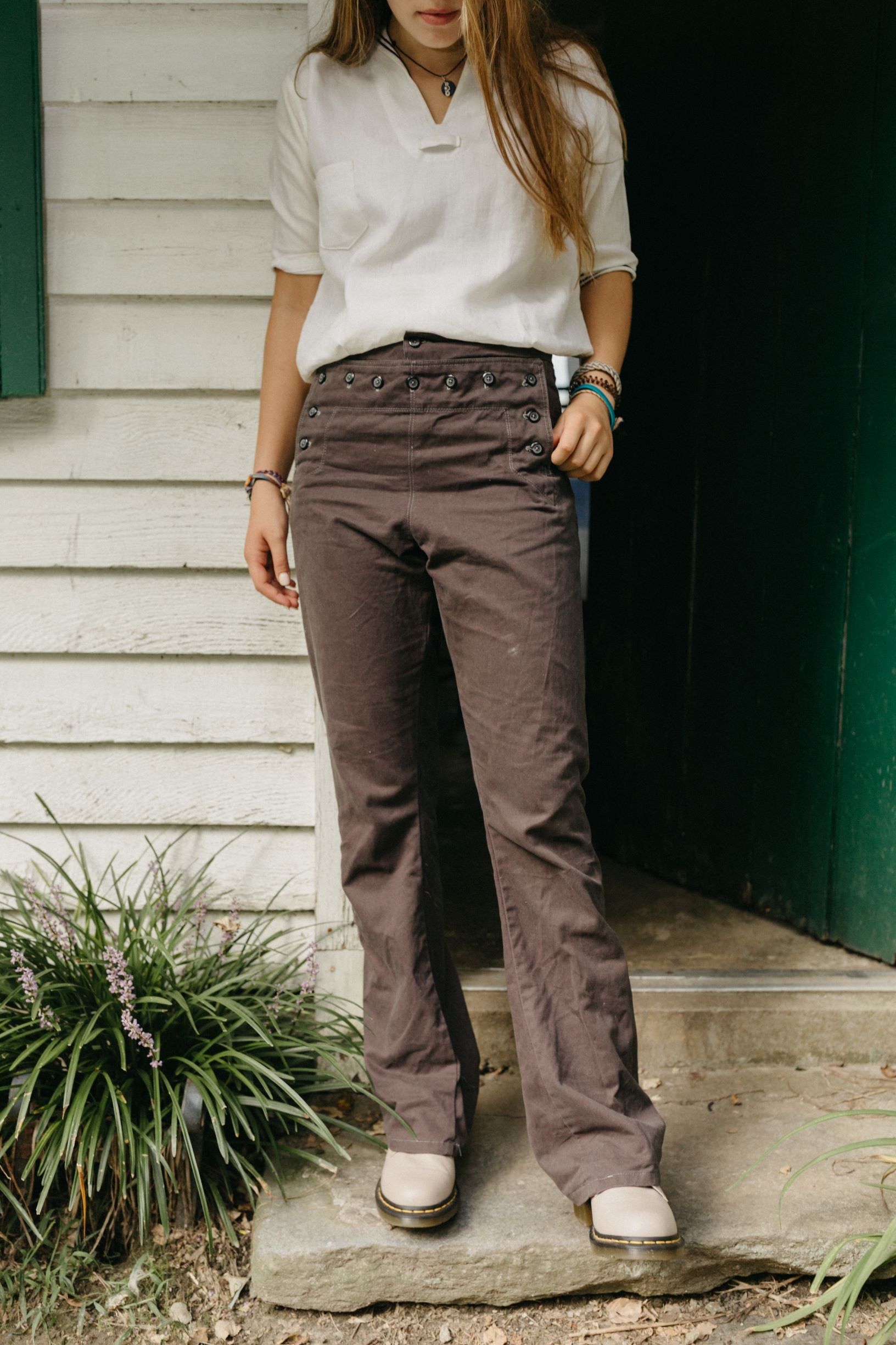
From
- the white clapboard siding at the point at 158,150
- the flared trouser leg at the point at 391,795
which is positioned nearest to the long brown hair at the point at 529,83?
the white clapboard siding at the point at 158,150

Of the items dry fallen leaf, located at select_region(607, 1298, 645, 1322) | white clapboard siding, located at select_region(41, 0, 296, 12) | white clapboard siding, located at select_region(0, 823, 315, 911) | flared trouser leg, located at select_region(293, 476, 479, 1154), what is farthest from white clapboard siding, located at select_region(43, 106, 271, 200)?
dry fallen leaf, located at select_region(607, 1298, 645, 1322)

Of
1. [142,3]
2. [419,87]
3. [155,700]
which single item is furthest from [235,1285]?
[142,3]

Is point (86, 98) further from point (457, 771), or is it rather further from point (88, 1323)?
point (457, 771)

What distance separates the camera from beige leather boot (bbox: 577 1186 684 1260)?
1.59 meters

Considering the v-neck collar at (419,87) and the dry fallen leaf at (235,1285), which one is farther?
the dry fallen leaf at (235,1285)

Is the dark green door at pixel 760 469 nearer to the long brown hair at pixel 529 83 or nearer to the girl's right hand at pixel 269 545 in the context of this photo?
the long brown hair at pixel 529 83

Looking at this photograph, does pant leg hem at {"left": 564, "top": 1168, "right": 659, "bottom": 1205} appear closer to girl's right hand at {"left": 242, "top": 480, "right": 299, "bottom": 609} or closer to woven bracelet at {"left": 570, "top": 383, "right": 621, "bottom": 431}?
girl's right hand at {"left": 242, "top": 480, "right": 299, "bottom": 609}

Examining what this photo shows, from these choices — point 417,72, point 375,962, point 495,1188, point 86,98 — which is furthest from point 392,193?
point 495,1188

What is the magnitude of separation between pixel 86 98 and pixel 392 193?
811 millimetres

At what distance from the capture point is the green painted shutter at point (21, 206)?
1.99 metres

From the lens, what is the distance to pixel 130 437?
2.14 metres

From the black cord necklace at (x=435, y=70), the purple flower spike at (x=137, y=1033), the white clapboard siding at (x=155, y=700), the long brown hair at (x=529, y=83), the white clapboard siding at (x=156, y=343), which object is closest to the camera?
the long brown hair at (x=529, y=83)

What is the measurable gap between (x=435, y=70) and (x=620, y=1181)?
161cm

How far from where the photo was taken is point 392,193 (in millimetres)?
1608
